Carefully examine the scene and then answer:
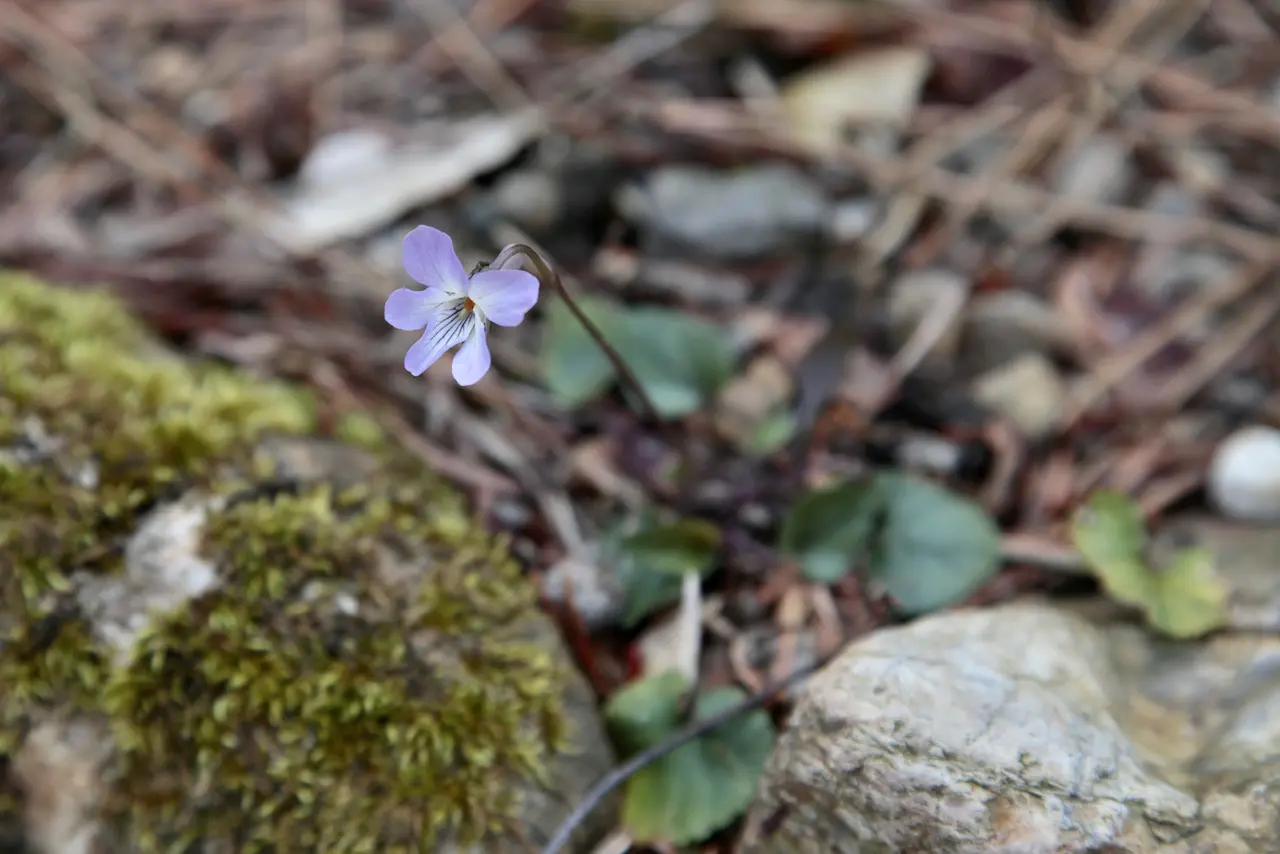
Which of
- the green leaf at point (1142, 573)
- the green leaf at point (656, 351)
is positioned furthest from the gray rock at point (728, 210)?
the green leaf at point (1142, 573)

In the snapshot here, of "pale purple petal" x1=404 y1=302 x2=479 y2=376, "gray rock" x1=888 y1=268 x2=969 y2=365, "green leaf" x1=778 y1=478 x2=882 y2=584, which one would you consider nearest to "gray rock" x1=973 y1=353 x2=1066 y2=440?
"gray rock" x1=888 y1=268 x2=969 y2=365

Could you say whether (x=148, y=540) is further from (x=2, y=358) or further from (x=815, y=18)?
(x=815, y=18)

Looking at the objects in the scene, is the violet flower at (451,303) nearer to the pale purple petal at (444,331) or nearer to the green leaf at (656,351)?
the pale purple petal at (444,331)

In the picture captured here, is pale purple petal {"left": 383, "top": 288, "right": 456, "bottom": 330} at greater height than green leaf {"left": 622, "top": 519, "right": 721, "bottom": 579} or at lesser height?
greater


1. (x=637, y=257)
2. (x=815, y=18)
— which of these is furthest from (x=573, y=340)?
(x=815, y=18)

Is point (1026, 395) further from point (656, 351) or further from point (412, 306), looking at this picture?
point (412, 306)

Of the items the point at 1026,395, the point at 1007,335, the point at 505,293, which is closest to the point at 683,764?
the point at 505,293

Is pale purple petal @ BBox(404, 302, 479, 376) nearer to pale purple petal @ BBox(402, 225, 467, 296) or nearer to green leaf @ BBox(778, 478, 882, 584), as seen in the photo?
pale purple petal @ BBox(402, 225, 467, 296)

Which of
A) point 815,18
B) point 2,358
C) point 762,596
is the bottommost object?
point 762,596
